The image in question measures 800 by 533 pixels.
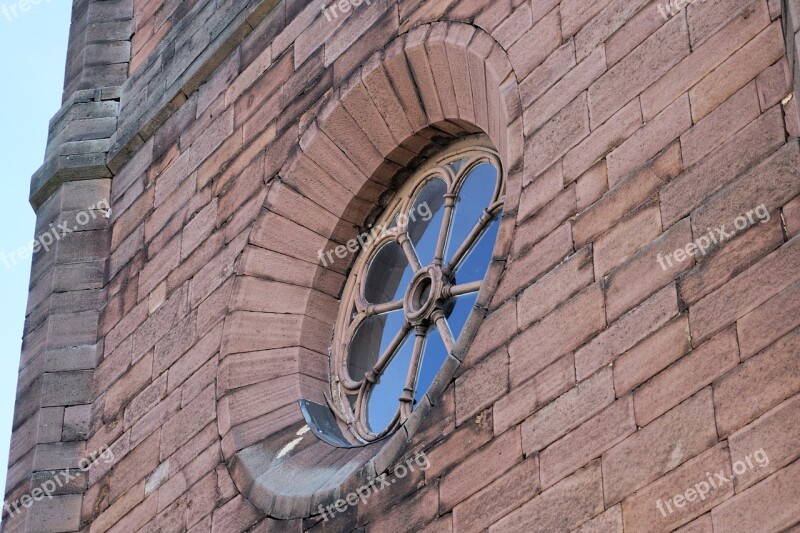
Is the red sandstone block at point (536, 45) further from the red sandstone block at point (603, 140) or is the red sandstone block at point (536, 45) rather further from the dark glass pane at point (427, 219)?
the dark glass pane at point (427, 219)

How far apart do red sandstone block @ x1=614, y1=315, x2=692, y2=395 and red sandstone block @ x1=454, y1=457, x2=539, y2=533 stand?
0.42 metres

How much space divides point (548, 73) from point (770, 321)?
1849 millimetres

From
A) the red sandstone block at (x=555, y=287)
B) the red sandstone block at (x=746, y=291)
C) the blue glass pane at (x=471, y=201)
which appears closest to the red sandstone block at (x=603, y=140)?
the red sandstone block at (x=555, y=287)

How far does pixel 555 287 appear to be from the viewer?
5.68 metres

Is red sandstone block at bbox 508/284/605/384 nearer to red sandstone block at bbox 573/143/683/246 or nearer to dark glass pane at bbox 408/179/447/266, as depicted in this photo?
red sandstone block at bbox 573/143/683/246

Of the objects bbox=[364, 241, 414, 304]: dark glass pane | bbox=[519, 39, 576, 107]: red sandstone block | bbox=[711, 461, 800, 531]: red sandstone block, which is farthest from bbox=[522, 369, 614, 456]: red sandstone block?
bbox=[364, 241, 414, 304]: dark glass pane

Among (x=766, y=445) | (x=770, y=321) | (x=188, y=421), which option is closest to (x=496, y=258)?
(x=770, y=321)

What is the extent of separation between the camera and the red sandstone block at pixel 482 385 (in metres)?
5.71

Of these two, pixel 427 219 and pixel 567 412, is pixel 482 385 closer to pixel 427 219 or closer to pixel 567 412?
pixel 567 412

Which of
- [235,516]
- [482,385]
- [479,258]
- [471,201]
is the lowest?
[482,385]

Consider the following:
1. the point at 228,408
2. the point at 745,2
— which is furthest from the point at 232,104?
the point at 745,2

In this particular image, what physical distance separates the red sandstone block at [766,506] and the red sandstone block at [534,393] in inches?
36.5

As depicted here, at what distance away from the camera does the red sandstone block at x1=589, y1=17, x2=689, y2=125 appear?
227 inches

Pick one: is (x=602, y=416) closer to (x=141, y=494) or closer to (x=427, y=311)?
(x=427, y=311)
